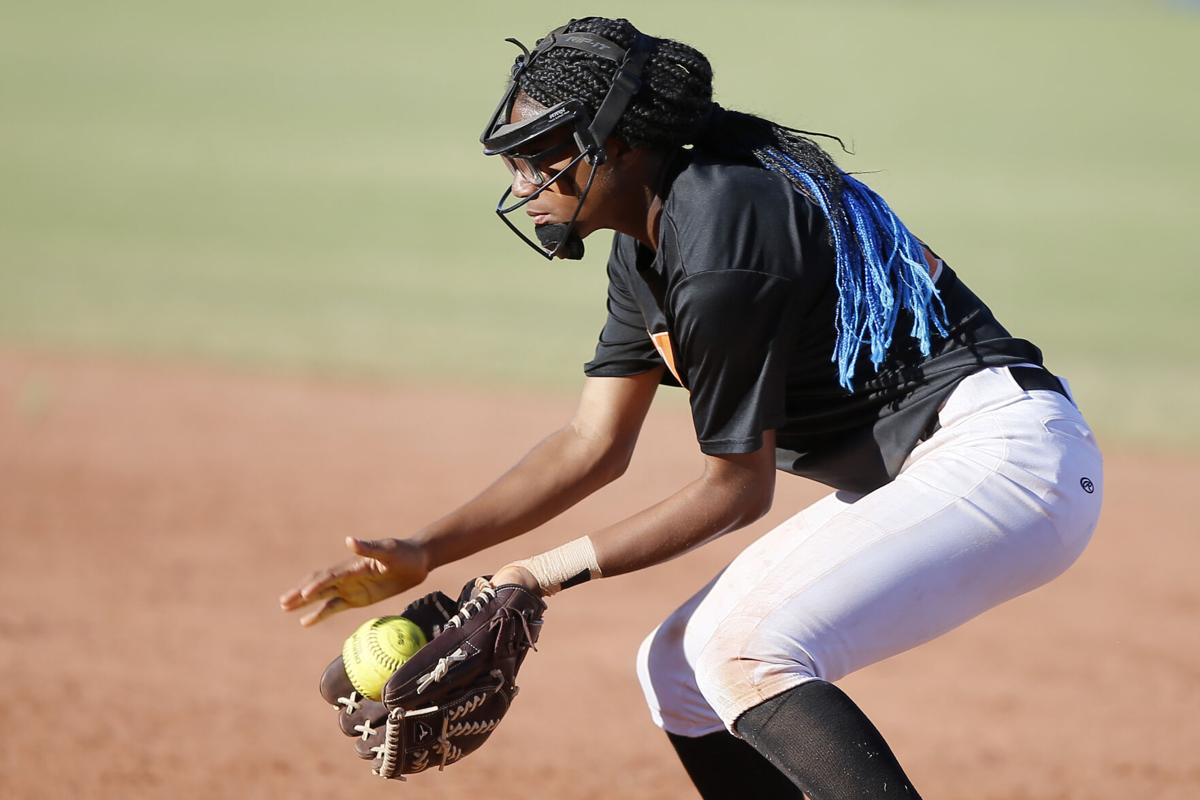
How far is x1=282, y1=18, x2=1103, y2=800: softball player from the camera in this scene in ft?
8.31

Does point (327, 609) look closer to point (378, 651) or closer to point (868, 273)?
point (378, 651)

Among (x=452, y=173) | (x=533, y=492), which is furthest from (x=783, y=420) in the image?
(x=452, y=173)

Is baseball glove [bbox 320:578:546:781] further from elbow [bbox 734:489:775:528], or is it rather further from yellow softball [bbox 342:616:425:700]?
elbow [bbox 734:489:775:528]

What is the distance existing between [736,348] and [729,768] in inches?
41.0

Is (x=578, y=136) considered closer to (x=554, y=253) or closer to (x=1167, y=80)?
(x=554, y=253)

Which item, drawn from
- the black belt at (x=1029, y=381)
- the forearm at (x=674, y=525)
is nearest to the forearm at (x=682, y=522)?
the forearm at (x=674, y=525)

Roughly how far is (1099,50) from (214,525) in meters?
31.0

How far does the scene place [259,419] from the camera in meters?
9.24

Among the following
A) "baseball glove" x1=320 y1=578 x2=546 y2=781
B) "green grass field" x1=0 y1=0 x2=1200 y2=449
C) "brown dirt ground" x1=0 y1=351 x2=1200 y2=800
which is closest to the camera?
"baseball glove" x1=320 y1=578 x2=546 y2=781

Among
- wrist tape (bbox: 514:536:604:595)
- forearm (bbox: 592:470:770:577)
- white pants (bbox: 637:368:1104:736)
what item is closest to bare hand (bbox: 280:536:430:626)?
wrist tape (bbox: 514:536:604:595)

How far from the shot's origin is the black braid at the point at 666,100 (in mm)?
2781

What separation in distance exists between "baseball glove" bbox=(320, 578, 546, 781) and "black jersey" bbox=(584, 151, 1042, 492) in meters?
0.52

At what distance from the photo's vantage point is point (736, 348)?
2580 mm

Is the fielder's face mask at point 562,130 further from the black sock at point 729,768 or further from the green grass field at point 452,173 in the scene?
the green grass field at point 452,173
